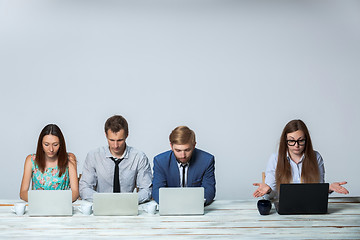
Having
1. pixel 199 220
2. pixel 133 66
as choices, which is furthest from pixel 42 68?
pixel 199 220

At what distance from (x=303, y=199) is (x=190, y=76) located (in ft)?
10.4

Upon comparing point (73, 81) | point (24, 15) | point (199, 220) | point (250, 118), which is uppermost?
point (24, 15)

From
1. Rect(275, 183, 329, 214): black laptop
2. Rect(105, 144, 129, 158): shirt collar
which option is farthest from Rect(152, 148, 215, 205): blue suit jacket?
Rect(275, 183, 329, 214): black laptop

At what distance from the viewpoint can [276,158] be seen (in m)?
3.89

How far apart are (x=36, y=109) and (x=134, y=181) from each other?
99.2 inches

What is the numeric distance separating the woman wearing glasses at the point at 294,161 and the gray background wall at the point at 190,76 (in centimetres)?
229

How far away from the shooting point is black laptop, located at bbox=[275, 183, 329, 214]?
10.6 ft

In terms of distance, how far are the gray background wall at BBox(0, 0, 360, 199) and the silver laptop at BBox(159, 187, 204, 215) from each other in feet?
9.48

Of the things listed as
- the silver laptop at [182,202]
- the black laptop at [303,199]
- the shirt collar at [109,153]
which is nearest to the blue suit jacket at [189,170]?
the shirt collar at [109,153]

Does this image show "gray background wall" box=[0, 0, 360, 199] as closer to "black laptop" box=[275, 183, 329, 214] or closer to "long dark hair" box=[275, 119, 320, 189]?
"long dark hair" box=[275, 119, 320, 189]

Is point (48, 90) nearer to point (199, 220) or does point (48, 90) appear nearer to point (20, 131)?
point (20, 131)

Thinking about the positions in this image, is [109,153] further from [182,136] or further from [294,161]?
[294,161]

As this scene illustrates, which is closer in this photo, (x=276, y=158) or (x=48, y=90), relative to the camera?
(x=276, y=158)

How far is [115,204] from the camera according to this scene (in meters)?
3.24
